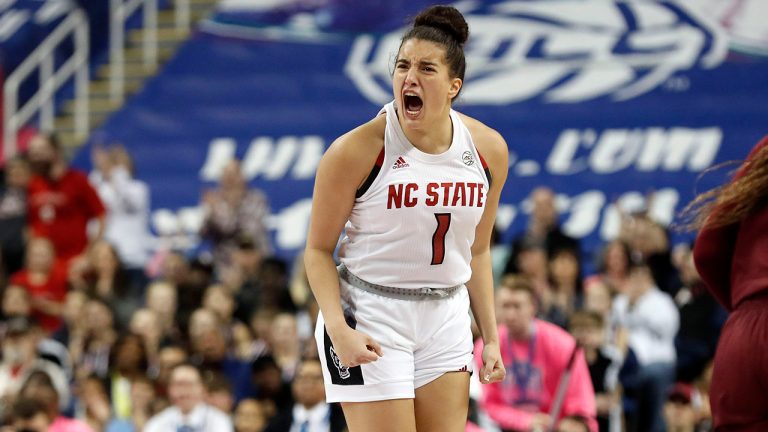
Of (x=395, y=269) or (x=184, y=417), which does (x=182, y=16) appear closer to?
(x=184, y=417)

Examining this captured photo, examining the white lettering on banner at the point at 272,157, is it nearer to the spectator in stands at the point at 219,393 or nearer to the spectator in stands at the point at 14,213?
the spectator in stands at the point at 14,213

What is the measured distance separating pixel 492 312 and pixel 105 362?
628cm

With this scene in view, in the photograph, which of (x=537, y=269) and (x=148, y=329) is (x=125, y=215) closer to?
(x=148, y=329)

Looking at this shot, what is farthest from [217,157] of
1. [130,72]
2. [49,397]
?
[49,397]

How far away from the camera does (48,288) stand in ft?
38.0

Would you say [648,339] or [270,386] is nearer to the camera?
[648,339]

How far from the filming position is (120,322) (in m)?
10.9

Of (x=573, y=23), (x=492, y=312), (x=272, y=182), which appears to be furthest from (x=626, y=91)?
(x=492, y=312)

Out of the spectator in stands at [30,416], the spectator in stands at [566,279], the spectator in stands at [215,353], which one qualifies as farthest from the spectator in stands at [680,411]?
the spectator in stands at [30,416]

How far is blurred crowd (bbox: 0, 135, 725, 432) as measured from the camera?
852cm

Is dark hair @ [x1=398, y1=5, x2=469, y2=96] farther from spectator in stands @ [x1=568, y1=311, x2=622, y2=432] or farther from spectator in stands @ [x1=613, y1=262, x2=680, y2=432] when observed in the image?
spectator in stands @ [x1=613, y1=262, x2=680, y2=432]

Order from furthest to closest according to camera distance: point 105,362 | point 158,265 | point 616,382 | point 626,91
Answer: point 626,91 < point 158,265 < point 105,362 < point 616,382

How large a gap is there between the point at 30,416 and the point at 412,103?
5069 mm

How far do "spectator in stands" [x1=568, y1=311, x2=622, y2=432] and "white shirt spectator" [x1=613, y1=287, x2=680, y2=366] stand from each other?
0.59 metres
